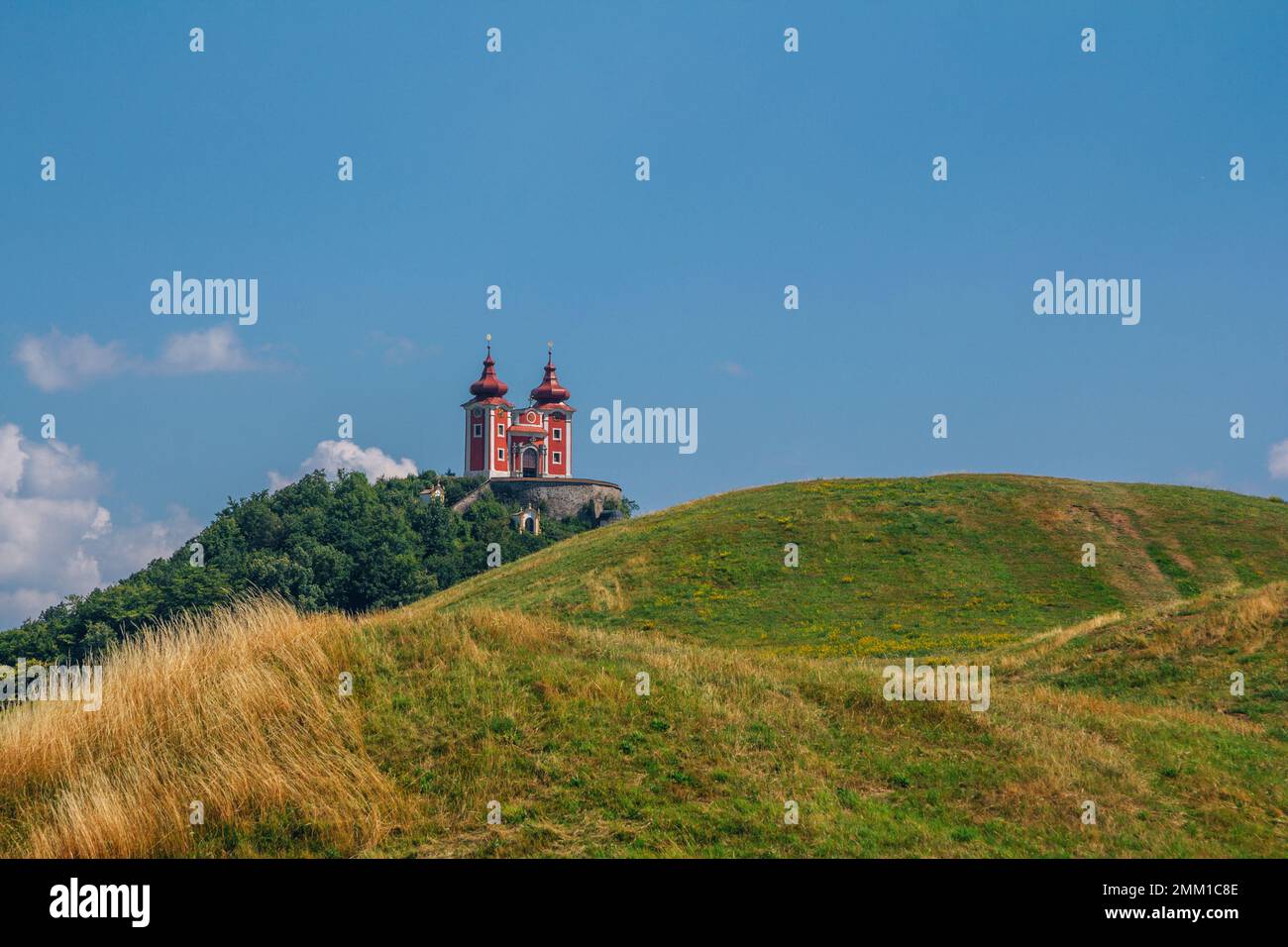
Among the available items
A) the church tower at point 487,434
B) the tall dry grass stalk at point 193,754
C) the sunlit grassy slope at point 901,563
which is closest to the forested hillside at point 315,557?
the church tower at point 487,434

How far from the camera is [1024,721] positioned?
18641mm

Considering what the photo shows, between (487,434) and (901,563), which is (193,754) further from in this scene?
(487,434)

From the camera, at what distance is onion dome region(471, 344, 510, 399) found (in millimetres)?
136475

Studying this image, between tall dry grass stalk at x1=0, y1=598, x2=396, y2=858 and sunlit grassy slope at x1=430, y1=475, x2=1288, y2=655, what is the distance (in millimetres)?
23559

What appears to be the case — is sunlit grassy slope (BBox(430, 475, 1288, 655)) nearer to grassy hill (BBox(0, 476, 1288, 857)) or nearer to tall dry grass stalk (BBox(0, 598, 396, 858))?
grassy hill (BBox(0, 476, 1288, 857))

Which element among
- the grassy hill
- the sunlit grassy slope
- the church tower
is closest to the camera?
the grassy hill

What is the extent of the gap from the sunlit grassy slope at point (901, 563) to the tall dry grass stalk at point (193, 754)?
2356 centimetres

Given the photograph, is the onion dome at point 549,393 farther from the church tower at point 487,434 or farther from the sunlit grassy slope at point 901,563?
the sunlit grassy slope at point 901,563

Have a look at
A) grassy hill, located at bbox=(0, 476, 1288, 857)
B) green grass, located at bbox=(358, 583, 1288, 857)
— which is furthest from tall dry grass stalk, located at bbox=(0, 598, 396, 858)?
green grass, located at bbox=(358, 583, 1288, 857)

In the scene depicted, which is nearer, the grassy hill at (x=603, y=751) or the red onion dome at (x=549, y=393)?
the grassy hill at (x=603, y=751)

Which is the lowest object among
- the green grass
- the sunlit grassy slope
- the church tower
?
the green grass

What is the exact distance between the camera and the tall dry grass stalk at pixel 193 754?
13586 mm

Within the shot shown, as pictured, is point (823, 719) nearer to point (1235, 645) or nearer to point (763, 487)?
point (1235, 645)
